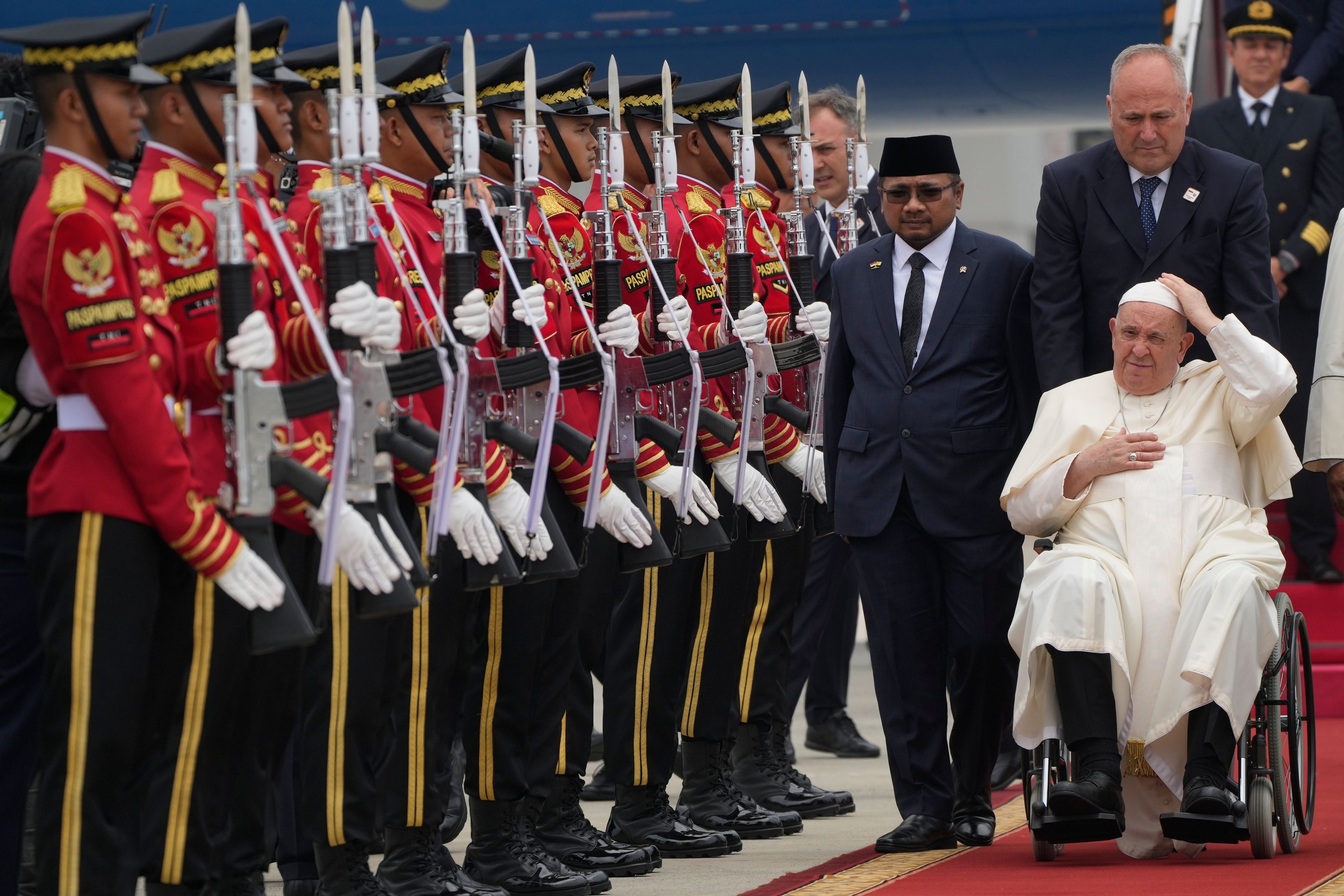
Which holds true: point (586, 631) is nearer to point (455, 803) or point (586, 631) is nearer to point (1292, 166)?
point (455, 803)

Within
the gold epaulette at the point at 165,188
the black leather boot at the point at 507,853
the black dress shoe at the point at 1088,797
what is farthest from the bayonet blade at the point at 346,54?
the black dress shoe at the point at 1088,797

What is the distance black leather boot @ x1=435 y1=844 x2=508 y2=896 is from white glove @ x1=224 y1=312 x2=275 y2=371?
1.40 metres

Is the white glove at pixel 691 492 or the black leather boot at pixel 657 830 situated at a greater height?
the white glove at pixel 691 492

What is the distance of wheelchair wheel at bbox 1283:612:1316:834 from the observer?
494cm

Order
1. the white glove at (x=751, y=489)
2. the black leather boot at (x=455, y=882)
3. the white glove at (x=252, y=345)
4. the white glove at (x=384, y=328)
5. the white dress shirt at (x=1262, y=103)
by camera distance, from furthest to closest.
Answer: the white dress shirt at (x=1262, y=103)
the white glove at (x=751, y=489)
the black leather boot at (x=455, y=882)
the white glove at (x=384, y=328)
the white glove at (x=252, y=345)

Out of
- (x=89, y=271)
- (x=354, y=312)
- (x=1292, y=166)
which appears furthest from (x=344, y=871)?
(x=1292, y=166)

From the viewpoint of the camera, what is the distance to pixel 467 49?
4520mm

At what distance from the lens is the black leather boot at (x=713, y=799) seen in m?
5.70

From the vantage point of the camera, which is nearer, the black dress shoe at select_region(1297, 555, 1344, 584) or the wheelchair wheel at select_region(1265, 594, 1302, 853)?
the wheelchair wheel at select_region(1265, 594, 1302, 853)

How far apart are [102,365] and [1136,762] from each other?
8.69 ft

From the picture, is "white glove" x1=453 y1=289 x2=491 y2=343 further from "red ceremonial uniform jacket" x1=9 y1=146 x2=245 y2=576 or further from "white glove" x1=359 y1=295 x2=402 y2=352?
"red ceremonial uniform jacket" x1=9 y1=146 x2=245 y2=576

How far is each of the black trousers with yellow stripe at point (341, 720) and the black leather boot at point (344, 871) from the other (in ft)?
0.08

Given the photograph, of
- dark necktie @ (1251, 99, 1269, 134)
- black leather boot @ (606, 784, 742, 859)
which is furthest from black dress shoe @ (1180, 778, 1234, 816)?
dark necktie @ (1251, 99, 1269, 134)

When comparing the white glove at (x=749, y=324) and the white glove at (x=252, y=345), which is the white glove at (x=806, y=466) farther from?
the white glove at (x=252, y=345)
